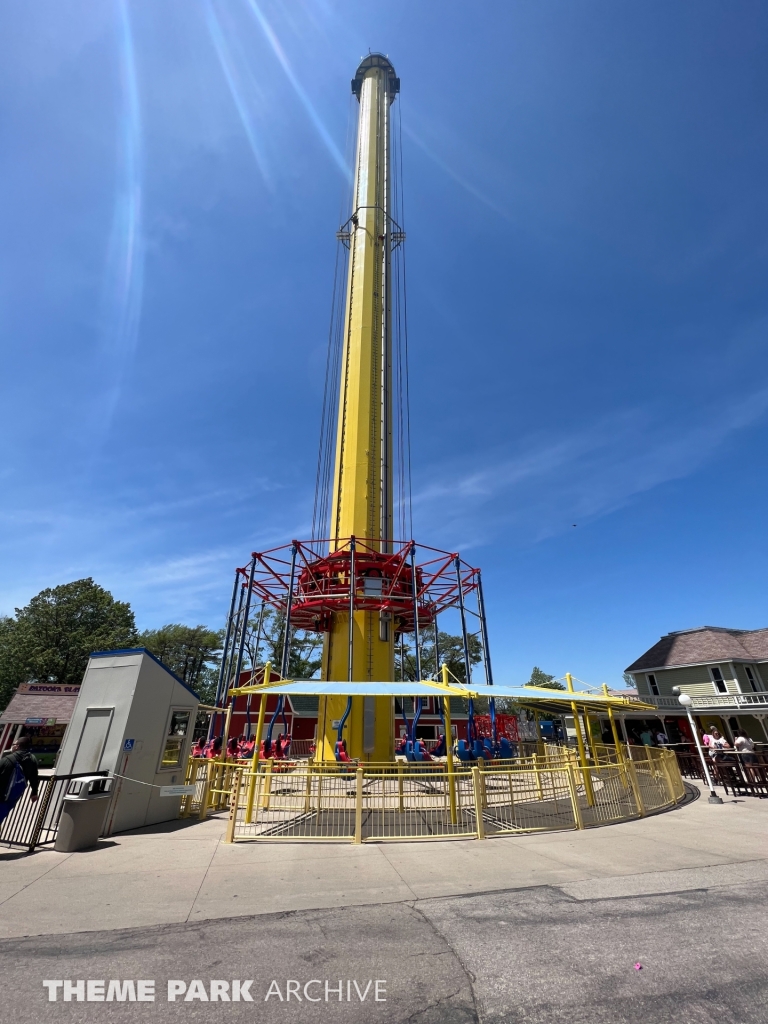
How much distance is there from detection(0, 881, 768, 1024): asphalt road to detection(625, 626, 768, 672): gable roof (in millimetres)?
32939

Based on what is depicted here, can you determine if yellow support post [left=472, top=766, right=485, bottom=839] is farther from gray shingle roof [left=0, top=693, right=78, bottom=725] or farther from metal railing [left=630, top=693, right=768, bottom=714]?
gray shingle roof [left=0, top=693, right=78, bottom=725]

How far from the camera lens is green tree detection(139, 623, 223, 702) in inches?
2282

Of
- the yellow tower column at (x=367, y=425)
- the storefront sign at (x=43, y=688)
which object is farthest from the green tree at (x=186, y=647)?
the yellow tower column at (x=367, y=425)

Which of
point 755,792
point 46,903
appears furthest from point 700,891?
point 755,792

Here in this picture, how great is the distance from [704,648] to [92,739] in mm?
37554

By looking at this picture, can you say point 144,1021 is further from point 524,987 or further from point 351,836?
point 351,836

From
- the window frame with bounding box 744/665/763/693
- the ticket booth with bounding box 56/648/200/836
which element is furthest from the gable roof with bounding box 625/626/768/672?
the ticket booth with bounding box 56/648/200/836

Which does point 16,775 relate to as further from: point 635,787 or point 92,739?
point 635,787

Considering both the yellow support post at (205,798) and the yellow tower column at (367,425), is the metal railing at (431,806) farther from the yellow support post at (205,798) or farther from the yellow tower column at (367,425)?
the yellow tower column at (367,425)

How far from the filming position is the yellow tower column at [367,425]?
22547mm

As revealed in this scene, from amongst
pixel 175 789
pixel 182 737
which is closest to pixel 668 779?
pixel 175 789

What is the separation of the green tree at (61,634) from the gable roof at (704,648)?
156 feet

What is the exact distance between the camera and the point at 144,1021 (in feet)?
10.9

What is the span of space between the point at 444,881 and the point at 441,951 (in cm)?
242
